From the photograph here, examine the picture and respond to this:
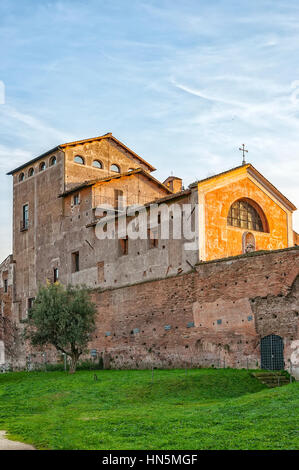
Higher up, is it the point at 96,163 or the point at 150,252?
the point at 96,163

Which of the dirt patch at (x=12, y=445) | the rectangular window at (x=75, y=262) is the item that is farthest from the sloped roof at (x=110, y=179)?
the dirt patch at (x=12, y=445)

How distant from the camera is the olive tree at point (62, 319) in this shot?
29.1m

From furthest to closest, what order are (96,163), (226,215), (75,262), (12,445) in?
(96,163) → (75,262) → (226,215) → (12,445)

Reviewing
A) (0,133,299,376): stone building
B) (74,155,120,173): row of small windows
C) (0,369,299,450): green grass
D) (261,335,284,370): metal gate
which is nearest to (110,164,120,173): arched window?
(74,155,120,173): row of small windows

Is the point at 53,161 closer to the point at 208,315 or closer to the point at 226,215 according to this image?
the point at 226,215

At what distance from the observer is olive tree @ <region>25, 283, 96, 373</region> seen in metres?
29.1

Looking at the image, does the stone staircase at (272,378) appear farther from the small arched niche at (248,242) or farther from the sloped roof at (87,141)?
the sloped roof at (87,141)

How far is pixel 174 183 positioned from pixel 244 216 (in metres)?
10.6

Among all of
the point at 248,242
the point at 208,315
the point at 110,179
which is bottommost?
the point at 208,315

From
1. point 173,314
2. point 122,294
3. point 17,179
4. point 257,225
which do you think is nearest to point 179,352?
point 173,314

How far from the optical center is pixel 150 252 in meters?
31.8

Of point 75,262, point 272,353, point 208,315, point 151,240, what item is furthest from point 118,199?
point 272,353

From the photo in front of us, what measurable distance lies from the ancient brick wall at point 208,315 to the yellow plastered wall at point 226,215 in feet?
8.20

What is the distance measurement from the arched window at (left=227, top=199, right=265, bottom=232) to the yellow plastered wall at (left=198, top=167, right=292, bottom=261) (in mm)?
337
